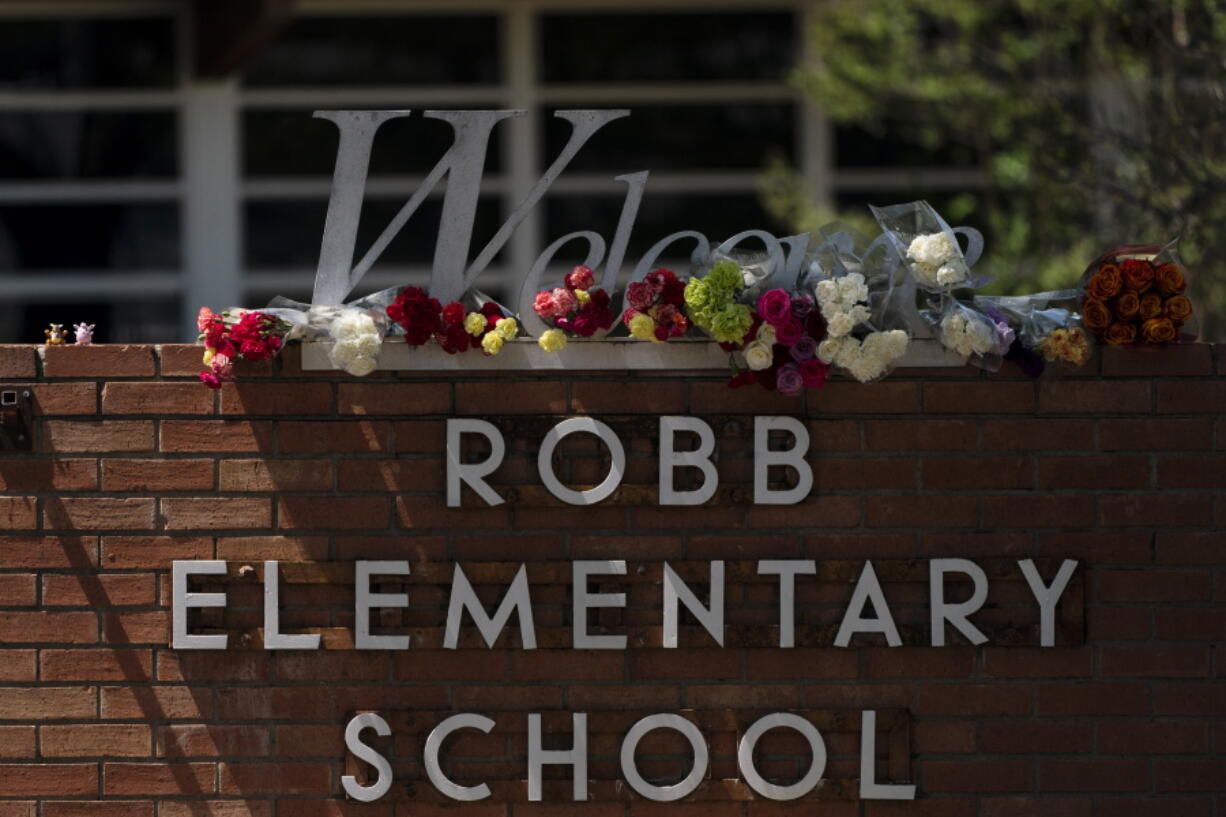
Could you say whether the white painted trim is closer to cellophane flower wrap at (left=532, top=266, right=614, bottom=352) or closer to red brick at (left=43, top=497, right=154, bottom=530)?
cellophane flower wrap at (left=532, top=266, right=614, bottom=352)

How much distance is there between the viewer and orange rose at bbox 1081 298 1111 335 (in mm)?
3430

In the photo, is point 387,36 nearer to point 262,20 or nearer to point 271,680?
point 262,20

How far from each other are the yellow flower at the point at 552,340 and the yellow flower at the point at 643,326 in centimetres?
16

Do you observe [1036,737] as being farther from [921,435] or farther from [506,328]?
[506,328]

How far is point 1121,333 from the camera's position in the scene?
3.44 metres

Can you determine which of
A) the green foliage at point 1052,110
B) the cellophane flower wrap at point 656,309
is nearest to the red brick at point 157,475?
the cellophane flower wrap at point 656,309

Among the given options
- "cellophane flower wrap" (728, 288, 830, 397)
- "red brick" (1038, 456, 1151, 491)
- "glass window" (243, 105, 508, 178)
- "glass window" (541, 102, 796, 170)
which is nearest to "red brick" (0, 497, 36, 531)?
"cellophane flower wrap" (728, 288, 830, 397)

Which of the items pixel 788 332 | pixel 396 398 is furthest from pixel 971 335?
pixel 396 398

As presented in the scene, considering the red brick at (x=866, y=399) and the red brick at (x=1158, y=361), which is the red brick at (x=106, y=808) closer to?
the red brick at (x=866, y=399)

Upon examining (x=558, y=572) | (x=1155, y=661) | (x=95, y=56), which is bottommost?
(x=1155, y=661)

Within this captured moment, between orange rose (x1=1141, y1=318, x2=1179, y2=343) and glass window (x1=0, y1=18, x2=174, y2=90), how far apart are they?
205 inches

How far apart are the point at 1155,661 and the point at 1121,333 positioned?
0.75 meters

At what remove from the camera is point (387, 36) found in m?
7.41

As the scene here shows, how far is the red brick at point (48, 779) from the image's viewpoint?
137 inches
